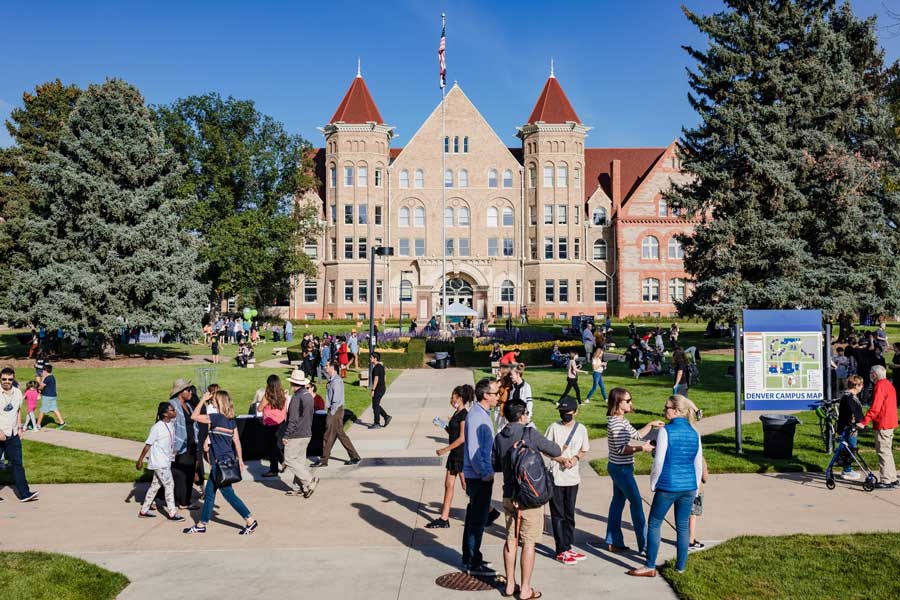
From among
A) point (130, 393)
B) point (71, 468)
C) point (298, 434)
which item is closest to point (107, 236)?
point (130, 393)

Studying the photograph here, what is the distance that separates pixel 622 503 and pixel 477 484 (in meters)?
1.87

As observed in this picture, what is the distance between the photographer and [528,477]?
705cm

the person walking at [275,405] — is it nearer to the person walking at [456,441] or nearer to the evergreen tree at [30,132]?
the person walking at [456,441]

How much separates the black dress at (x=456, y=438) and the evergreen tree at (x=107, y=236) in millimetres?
27732

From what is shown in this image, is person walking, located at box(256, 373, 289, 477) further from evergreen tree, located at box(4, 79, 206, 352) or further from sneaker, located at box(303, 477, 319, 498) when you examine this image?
evergreen tree, located at box(4, 79, 206, 352)

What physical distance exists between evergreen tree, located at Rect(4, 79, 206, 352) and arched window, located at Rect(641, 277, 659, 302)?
42083mm

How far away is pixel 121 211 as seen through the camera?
3441cm

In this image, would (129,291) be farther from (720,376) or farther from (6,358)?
(720,376)

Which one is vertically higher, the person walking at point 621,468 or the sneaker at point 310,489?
the person walking at point 621,468

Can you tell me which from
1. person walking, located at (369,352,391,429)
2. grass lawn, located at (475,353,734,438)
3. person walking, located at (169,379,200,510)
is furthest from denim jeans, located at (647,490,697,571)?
person walking, located at (369,352,391,429)

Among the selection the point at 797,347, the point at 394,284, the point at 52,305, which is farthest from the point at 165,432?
the point at 394,284

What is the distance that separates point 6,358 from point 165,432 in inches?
1178

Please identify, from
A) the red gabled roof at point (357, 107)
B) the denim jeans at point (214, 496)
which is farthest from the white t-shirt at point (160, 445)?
the red gabled roof at point (357, 107)

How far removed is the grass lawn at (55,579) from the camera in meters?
7.57
